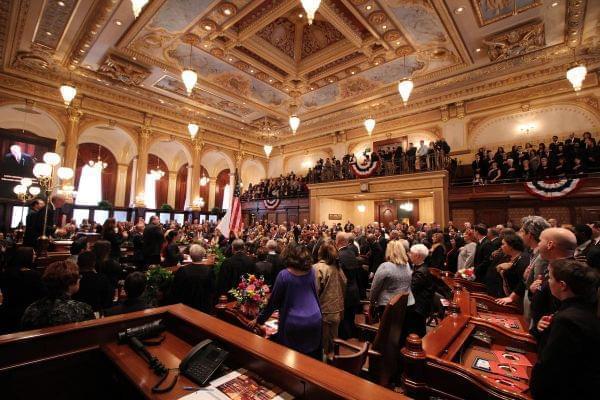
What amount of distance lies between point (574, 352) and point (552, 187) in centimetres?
903

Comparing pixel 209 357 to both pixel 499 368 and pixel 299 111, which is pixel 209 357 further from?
pixel 299 111

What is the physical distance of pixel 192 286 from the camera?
3.40 metres

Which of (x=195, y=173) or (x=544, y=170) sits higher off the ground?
(x=195, y=173)

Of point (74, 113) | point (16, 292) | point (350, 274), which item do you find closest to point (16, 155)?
point (74, 113)

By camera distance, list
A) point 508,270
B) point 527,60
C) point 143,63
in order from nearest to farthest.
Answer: point 508,270 < point 527,60 < point 143,63

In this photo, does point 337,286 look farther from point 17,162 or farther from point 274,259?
point 17,162

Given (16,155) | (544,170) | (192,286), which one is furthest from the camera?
(16,155)

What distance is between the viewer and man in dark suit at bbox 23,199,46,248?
4.93 m

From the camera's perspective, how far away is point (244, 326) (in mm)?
2582

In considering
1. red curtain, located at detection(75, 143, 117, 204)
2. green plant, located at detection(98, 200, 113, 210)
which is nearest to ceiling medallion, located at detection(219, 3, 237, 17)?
green plant, located at detection(98, 200, 113, 210)

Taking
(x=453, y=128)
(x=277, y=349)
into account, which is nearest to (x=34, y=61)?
(x=277, y=349)

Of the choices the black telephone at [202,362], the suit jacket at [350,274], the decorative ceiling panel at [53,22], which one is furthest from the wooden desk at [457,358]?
the decorative ceiling panel at [53,22]

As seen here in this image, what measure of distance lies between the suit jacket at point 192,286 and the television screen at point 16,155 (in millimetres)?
11994

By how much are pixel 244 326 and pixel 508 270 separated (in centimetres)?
296
